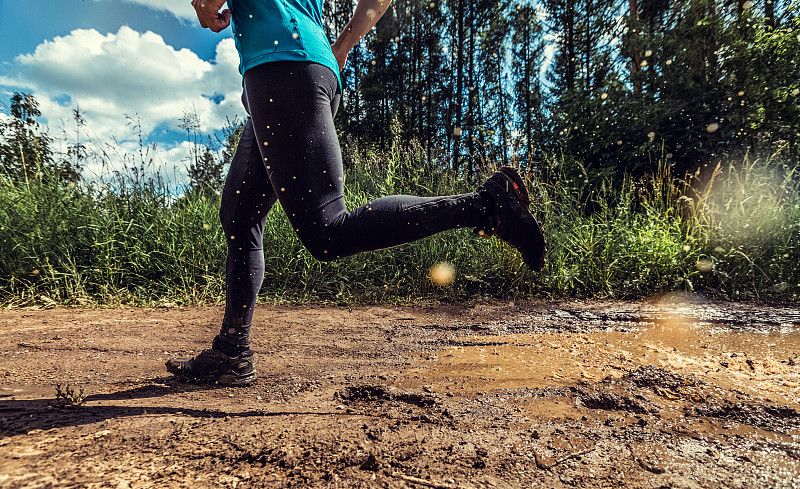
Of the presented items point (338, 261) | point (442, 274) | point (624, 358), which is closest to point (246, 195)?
point (624, 358)

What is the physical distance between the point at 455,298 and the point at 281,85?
9.06 ft

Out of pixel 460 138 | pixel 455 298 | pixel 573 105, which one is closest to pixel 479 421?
pixel 455 298

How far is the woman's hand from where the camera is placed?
1.46 meters

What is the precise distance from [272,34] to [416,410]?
54.5 inches

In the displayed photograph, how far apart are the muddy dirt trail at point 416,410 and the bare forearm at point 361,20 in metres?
1.53

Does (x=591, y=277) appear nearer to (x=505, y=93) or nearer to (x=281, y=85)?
(x=281, y=85)

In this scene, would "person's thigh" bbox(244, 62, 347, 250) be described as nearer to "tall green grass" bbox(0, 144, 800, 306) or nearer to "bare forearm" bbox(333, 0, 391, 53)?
"bare forearm" bbox(333, 0, 391, 53)

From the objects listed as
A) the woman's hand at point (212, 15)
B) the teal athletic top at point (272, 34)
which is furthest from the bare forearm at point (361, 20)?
the woman's hand at point (212, 15)

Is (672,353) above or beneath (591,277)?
beneath

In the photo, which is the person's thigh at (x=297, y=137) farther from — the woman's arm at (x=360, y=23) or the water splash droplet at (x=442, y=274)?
the water splash droplet at (x=442, y=274)

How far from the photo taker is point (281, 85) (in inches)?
55.6

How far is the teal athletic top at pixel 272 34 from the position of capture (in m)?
1.42

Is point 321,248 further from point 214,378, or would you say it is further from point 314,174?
point 214,378

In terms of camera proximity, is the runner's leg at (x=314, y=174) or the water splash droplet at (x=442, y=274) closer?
the runner's leg at (x=314, y=174)
